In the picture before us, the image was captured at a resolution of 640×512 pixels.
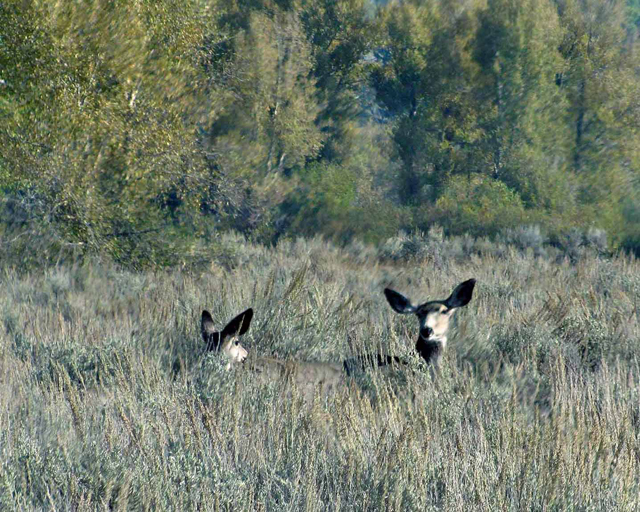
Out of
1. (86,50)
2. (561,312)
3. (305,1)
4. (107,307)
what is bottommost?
(107,307)

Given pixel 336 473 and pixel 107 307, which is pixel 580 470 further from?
pixel 107 307

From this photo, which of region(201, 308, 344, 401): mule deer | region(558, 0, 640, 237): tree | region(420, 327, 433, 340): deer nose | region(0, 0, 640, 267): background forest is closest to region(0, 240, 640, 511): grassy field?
region(201, 308, 344, 401): mule deer

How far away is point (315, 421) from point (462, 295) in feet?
7.55

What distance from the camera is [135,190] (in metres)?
12.4

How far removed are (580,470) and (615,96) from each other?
24.7 meters

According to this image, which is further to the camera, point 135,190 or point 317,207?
point 317,207

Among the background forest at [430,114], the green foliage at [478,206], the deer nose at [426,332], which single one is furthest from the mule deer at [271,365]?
the green foliage at [478,206]

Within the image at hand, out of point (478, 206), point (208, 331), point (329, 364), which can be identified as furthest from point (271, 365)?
point (478, 206)

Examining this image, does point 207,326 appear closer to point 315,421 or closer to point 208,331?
point 208,331

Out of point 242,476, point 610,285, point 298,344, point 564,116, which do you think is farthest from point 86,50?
point 564,116

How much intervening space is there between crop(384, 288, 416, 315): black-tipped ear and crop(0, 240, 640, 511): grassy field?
31cm

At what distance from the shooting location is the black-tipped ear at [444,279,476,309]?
5938mm

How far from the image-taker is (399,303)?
636 cm

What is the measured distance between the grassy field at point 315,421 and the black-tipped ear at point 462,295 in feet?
1.73
